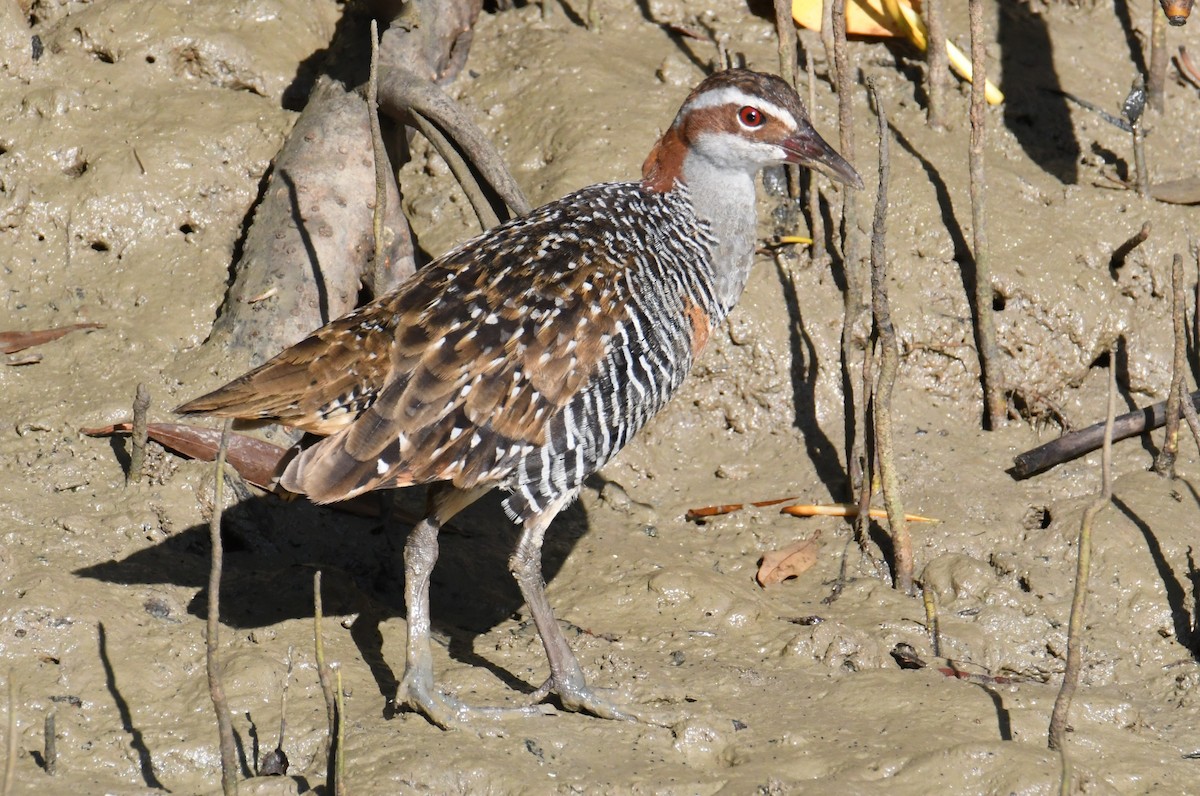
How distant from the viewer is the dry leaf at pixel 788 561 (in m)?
5.57

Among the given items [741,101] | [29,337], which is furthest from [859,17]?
[29,337]

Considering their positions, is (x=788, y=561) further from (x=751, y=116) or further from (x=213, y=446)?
(x=213, y=446)

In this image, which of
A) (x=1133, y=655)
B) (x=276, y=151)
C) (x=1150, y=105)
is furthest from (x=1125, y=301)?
(x=276, y=151)

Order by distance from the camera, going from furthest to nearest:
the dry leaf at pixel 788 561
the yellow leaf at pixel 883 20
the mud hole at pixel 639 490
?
the yellow leaf at pixel 883 20 < the dry leaf at pixel 788 561 < the mud hole at pixel 639 490

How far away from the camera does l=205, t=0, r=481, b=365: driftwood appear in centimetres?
572

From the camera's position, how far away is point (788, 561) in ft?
18.4

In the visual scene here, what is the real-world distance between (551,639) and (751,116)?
197cm

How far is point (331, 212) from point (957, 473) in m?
2.82

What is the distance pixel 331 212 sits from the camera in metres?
5.95

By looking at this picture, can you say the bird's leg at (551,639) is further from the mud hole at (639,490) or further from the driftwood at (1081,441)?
the driftwood at (1081,441)

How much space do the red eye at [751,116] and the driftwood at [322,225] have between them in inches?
57.2

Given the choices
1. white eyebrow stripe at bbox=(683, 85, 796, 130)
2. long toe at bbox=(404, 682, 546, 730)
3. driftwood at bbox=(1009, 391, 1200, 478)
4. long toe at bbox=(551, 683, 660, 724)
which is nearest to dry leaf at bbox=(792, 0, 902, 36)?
white eyebrow stripe at bbox=(683, 85, 796, 130)

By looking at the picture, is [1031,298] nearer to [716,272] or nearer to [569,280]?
[716,272]

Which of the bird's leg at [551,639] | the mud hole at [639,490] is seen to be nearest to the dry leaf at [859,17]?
the mud hole at [639,490]
